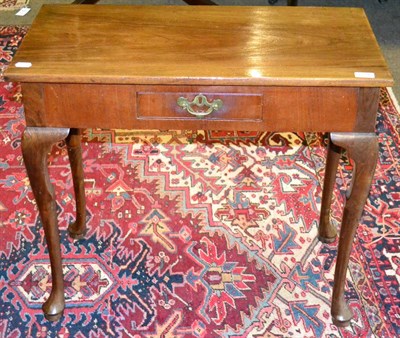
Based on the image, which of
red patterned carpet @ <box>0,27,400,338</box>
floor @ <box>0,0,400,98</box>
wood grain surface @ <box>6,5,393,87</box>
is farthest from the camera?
floor @ <box>0,0,400,98</box>

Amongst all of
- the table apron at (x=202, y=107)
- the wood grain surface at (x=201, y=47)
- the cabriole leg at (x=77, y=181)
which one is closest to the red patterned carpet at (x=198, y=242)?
the cabriole leg at (x=77, y=181)

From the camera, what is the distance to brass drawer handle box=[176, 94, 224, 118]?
5.55 ft

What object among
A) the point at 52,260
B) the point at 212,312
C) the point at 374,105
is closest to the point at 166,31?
the point at 374,105

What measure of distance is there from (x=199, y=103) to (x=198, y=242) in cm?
82

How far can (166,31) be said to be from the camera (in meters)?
1.88

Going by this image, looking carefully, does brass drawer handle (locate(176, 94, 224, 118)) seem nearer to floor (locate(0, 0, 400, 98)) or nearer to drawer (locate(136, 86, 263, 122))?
drawer (locate(136, 86, 263, 122))

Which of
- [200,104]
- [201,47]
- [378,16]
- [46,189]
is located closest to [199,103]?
[200,104]

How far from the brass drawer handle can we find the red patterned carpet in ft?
2.43

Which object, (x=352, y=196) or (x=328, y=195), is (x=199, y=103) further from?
(x=328, y=195)

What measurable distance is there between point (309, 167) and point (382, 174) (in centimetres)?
29

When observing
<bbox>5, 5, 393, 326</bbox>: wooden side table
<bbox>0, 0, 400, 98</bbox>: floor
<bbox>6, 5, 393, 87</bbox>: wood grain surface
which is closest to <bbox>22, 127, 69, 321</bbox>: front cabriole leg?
<bbox>5, 5, 393, 326</bbox>: wooden side table

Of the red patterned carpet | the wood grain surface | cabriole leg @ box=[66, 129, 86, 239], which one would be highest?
the wood grain surface

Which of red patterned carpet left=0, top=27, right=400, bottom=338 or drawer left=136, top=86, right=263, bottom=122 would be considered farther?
red patterned carpet left=0, top=27, right=400, bottom=338

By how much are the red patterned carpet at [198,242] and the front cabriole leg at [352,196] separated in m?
0.07
